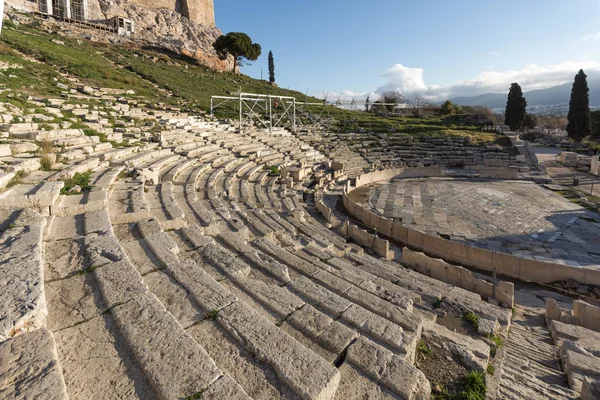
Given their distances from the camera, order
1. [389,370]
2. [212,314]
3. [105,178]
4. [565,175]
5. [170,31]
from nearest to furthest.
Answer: [389,370], [212,314], [105,178], [565,175], [170,31]

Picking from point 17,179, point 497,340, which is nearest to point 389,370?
point 497,340


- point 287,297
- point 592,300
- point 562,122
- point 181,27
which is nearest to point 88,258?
point 287,297

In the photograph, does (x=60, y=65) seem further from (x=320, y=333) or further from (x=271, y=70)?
(x=271, y=70)

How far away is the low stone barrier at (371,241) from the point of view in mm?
9180

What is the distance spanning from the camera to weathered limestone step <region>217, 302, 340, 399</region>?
2492mm

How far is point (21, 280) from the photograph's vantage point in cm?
310

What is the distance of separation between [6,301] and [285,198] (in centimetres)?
1144

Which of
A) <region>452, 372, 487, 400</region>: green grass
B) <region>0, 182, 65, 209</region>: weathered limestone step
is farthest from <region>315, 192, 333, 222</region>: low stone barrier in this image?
<region>452, 372, 487, 400</region>: green grass

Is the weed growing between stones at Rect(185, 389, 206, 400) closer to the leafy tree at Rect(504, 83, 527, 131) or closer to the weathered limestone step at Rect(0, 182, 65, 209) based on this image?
the weathered limestone step at Rect(0, 182, 65, 209)

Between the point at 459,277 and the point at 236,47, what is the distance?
5324cm

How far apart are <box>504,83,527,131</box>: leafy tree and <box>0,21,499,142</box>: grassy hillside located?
6661mm

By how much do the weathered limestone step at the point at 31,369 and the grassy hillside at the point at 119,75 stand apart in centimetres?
1412

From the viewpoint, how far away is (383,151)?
26922 millimetres

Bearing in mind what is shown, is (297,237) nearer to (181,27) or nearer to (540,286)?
(540,286)
